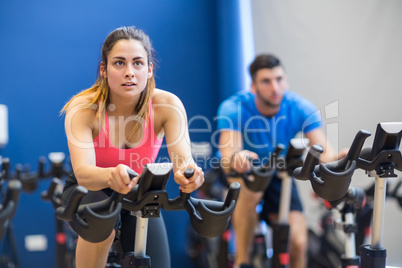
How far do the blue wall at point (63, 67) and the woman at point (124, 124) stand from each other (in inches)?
94.1

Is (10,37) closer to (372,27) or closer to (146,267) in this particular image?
(372,27)

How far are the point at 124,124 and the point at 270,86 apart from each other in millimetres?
1794

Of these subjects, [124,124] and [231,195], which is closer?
[231,195]

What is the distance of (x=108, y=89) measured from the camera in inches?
76.2

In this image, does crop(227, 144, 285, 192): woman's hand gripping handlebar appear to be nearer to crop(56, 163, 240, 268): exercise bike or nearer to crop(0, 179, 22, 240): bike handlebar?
crop(56, 163, 240, 268): exercise bike

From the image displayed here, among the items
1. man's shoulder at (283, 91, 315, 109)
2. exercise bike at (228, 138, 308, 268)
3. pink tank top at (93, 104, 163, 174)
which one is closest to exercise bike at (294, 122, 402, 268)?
pink tank top at (93, 104, 163, 174)

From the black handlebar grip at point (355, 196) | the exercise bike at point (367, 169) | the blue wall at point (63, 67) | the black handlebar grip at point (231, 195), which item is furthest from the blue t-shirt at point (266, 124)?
the black handlebar grip at point (231, 195)

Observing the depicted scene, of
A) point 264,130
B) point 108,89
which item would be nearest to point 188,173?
point 108,89

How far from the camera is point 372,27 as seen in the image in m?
A: 3.07

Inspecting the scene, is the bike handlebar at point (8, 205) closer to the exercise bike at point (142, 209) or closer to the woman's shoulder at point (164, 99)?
the exercise bike at point (142, 209)

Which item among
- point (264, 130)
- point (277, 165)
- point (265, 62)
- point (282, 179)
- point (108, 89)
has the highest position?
point (265, 62)

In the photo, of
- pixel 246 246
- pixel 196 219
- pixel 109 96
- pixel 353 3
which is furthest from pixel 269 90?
pixel 196 219

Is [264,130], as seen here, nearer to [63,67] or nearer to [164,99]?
[164,99]

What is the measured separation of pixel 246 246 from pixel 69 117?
2136 mm
